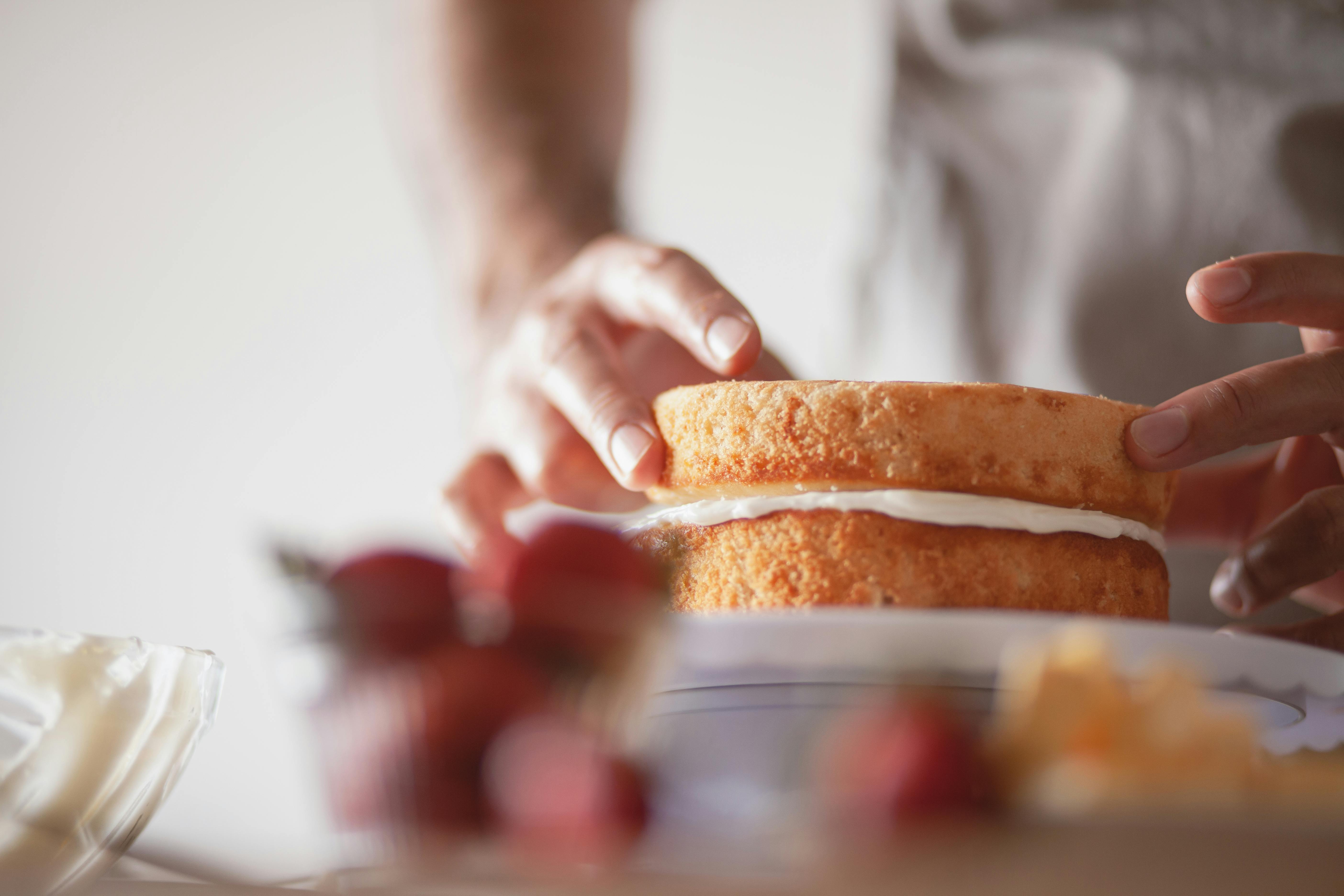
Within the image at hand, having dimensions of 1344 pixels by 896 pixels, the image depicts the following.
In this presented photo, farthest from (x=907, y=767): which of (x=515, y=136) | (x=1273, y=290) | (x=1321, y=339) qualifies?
(x=515, y=136)

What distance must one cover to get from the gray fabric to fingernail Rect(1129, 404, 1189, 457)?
29.6 inches

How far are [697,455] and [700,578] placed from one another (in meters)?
0.10

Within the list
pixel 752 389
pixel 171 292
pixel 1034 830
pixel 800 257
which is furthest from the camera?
pixel 171 292

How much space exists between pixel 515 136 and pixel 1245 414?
1436 millimetres

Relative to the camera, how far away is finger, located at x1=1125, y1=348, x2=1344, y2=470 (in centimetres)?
89

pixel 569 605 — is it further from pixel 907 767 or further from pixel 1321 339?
pixel 1321 339

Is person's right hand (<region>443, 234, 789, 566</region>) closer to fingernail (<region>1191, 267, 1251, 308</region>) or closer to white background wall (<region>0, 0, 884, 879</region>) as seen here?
fingernail (<region>1191, 267, 1251, 308</region>)

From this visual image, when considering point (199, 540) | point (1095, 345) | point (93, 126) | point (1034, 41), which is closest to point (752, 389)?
point (1095, 345)

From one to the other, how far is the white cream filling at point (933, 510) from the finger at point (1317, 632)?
28cm

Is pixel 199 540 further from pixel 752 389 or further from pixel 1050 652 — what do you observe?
pixel 1050 652

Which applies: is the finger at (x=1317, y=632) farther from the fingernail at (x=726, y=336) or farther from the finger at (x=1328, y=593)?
the fingernail at (x=726, y=336)

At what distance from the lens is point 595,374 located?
1231 mm

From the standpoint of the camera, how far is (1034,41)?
5.71 feet

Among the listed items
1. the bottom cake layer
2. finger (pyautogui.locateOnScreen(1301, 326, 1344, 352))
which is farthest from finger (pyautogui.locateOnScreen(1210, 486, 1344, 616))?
the bottom cake layer
